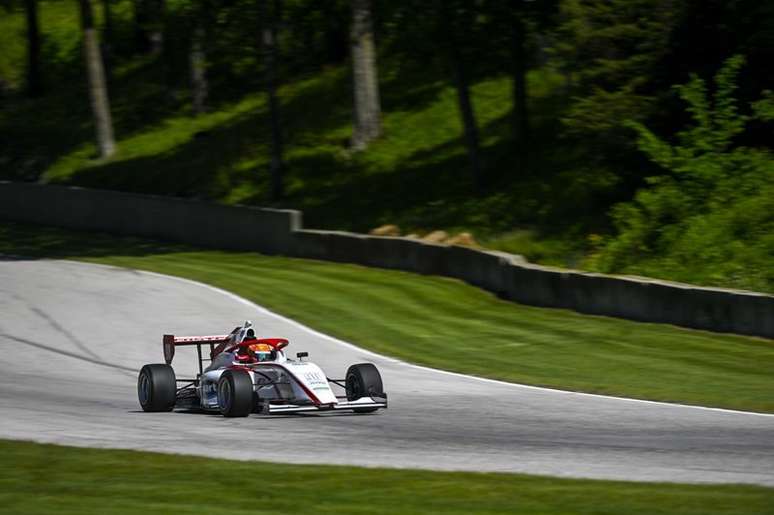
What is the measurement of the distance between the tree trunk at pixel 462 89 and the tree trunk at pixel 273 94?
5884 millimetres

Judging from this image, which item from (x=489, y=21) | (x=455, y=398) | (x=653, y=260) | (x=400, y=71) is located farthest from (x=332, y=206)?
(x=455, y=398)

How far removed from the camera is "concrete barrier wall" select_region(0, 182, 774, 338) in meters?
21.6

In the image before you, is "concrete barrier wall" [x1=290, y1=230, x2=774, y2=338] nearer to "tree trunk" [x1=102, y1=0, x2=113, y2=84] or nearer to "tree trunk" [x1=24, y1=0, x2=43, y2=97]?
"tree trunk" [x1=24, y1=0, x2=43, y2=97]

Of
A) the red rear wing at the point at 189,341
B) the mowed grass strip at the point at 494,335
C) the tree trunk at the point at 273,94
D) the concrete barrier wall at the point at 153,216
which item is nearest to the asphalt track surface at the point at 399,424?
the red rear wing at the point at 189,341

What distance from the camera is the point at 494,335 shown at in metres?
22.6

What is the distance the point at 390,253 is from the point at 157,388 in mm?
15832

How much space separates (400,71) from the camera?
46.2 m

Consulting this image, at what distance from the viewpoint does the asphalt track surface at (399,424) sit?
11.5 metres

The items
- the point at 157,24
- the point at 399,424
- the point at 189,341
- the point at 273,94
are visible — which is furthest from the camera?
the point at 157,24

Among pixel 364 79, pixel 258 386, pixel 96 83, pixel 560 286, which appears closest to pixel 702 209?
pixel 560 286

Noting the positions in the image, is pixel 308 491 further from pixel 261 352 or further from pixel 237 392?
pixel 261 352

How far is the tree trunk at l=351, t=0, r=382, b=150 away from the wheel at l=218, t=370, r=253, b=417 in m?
24.2

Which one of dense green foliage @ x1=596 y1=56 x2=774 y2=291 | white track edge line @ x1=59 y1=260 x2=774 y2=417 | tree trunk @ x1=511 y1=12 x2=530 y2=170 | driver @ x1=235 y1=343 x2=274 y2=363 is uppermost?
tree trunk @ x1=511 y1=12 x2=530 y2=170

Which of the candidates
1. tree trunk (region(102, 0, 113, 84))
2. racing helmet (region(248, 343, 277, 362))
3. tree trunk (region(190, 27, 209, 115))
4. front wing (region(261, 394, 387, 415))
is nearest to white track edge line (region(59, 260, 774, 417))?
front wing (region(261, 394, 387, 415))
